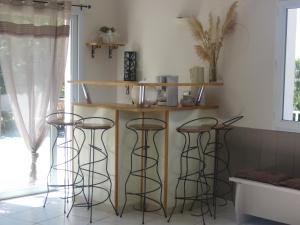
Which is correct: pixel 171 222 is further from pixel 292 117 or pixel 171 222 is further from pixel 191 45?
pixel 191 45

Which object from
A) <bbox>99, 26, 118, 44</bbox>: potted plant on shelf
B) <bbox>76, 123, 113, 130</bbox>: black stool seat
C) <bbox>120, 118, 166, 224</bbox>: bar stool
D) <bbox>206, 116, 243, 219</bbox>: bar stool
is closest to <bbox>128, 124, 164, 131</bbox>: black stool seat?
<bbox>120, 118, 166, 224</bbox>: bar stool

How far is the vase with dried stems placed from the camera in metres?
4.92

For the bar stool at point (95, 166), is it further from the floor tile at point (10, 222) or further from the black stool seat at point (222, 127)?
the black stool seat at point (222, 127)

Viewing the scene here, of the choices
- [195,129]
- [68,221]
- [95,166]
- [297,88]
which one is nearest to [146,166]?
[95,166]

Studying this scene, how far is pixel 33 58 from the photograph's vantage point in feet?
17.2

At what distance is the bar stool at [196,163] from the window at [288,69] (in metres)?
0.68

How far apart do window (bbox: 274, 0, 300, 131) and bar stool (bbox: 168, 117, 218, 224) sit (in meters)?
0.68

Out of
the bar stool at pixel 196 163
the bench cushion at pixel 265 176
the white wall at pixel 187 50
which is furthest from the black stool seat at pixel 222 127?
the bench cushion at pixel 265 176

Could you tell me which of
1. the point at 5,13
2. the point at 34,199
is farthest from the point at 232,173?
the point at 5,13

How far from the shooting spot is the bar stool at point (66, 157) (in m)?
5.08

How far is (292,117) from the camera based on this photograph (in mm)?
4629

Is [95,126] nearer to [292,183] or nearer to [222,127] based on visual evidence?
[222,127]

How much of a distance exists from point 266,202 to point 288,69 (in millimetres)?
1297

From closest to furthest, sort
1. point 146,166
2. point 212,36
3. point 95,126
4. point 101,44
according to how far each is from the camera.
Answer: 1. point 95,126
2. point 146,166
3. point 212,36
4. point 101,44
